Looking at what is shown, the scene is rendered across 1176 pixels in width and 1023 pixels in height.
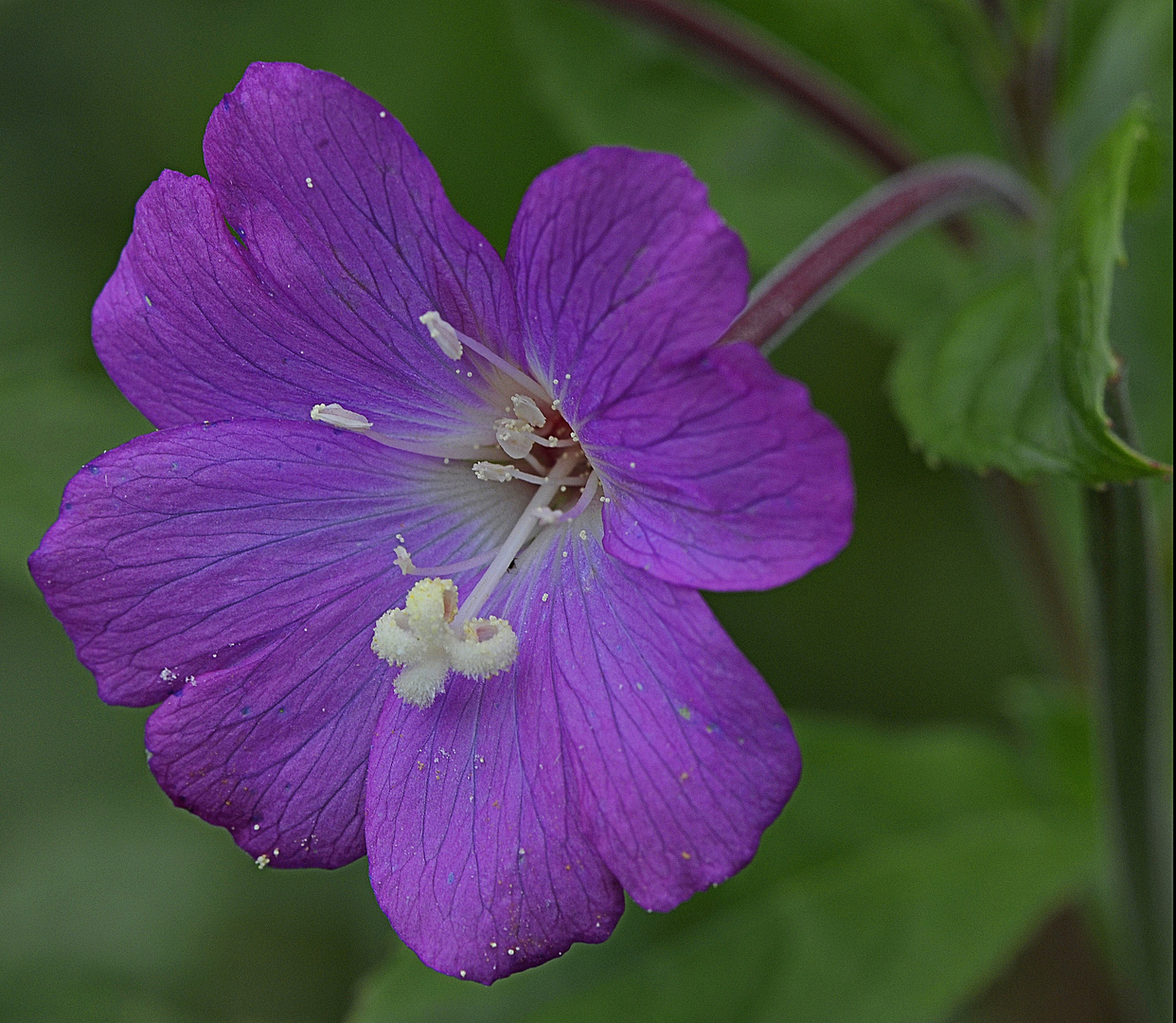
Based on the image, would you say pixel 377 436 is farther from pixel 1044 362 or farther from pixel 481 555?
pixel 1044 362

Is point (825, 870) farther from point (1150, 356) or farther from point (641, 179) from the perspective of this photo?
point (641, 179)

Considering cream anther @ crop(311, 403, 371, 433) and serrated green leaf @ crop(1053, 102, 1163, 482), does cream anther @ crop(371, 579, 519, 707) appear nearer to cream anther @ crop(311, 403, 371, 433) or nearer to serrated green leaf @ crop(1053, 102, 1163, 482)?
cream anther @ crop(311, 403, 371, 433)

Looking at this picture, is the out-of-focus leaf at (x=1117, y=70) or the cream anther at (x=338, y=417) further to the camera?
the out-of-focus leaf at (x=1117, y=70)

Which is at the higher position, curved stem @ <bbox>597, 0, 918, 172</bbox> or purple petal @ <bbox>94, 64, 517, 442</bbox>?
purple petal @ <bbox>94, 64, 517, 442</bbox>

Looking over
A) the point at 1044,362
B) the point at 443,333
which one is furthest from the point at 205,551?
the point at 1044,362

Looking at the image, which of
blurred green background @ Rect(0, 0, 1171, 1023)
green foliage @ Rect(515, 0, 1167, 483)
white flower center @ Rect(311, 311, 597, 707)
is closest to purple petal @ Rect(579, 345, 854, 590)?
white flower center @ Rect(311, 311, 597, 707)

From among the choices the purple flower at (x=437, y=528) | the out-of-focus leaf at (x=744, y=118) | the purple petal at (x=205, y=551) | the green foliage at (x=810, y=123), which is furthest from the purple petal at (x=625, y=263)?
the out-of-focus leaf at (x=744, y=118)

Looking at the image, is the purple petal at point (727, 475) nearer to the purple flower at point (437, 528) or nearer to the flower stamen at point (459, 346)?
the purple flower at point (437, 528)
